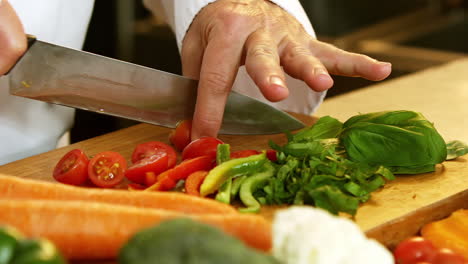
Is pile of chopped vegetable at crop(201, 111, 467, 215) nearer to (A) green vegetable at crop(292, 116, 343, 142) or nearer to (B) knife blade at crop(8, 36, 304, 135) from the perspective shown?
(A) green vegetable at crop(292, 116, 343, 142)

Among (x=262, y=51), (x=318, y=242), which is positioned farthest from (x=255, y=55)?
(x=318, y=242)

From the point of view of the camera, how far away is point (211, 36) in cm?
180

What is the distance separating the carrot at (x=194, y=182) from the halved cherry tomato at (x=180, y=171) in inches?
1.0

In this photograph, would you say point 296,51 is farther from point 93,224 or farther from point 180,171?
point 93,224

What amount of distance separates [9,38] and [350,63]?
2.62 ft

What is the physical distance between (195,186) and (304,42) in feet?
1.66

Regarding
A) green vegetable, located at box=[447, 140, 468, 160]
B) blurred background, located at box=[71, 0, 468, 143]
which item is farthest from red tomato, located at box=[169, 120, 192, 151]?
blurred background, located at box=[71, 0, 468, 143]

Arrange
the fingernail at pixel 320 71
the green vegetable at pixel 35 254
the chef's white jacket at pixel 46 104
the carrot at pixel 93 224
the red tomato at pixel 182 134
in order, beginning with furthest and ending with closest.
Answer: the chef's white jacket at pixel 46 104 < the red tomato at pixel 182 134 < the fingernail at pixel 320 71 < the carrot at pixel 93 224 < the green vegetable at pixel 35 254

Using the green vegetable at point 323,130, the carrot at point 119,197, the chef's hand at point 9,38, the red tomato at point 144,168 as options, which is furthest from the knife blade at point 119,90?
the carrot at point 119,197

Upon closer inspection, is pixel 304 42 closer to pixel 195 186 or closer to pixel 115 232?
pixel 195 186

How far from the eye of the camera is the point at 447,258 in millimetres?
1169

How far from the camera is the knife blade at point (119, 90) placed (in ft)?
5.84

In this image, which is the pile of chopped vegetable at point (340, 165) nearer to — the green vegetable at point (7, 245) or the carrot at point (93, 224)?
the carrot at point (93, 224)

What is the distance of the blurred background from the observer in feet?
13.4
